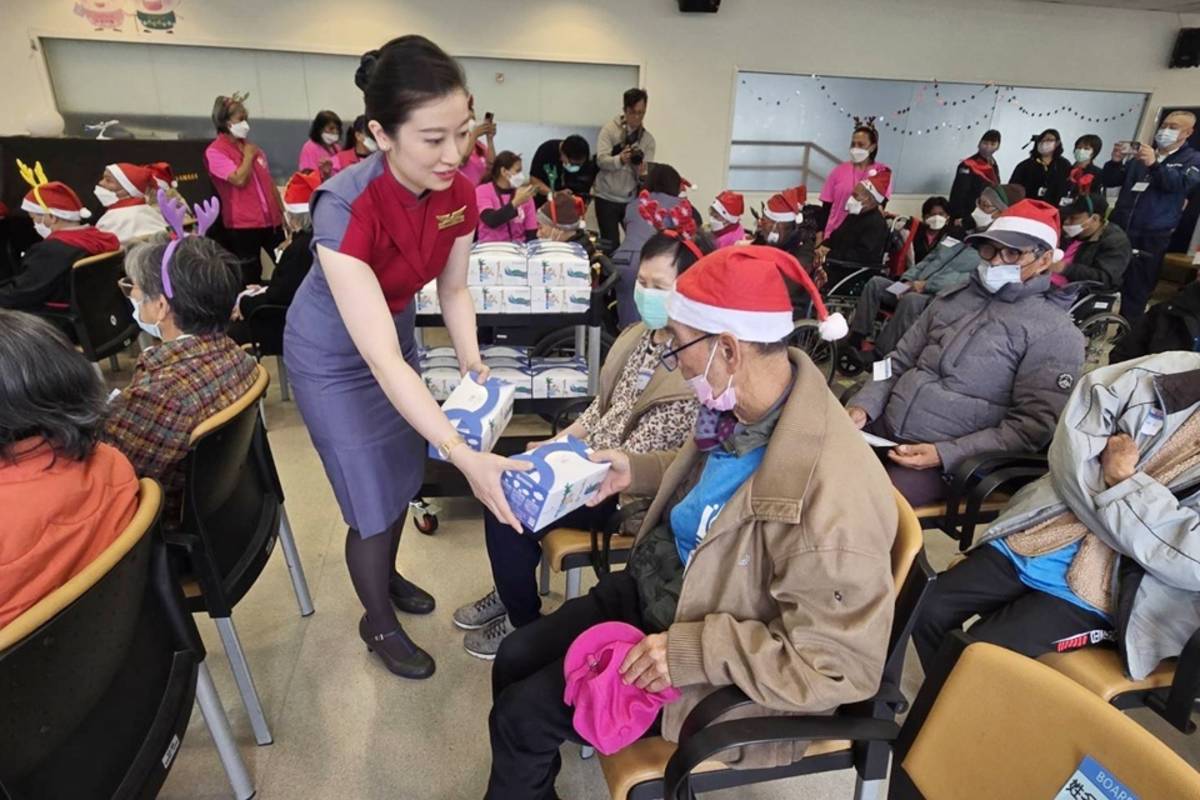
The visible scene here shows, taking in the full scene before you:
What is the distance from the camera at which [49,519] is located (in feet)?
3.33

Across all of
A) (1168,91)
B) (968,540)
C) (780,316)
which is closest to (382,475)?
(780,316)

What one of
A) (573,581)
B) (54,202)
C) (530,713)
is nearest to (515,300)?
(573,581)

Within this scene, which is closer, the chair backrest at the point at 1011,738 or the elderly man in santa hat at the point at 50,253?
the chair backrest at the point at 1011,738

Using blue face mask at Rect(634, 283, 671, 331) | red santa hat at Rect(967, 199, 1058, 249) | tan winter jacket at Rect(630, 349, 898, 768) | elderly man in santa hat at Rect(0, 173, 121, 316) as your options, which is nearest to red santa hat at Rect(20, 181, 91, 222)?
elderly man in santa hat at Rect(0, 173, 121, 316)

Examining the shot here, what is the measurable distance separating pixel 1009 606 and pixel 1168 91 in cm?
929

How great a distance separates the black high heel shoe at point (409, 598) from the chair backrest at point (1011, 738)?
1540mm

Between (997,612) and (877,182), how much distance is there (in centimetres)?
399

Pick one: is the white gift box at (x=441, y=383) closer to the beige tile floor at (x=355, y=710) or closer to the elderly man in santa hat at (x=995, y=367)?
the beige tile floor at (x=355, y=710)

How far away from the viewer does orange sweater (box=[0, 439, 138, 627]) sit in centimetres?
97

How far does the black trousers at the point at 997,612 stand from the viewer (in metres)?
1.46

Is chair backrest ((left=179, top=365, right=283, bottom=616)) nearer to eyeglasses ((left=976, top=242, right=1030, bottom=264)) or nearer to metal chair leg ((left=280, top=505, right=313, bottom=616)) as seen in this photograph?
metal chair leg ((left=280, top=505, right=313, bottom=616))

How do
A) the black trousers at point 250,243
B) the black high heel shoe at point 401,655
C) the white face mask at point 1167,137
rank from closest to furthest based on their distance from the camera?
the black high heel shoe at point 401,655 → the black trousers at point 250,243 → the white face mask at point 1167,137

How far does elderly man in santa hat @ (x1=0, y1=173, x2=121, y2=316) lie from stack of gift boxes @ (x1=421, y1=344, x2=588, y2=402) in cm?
186

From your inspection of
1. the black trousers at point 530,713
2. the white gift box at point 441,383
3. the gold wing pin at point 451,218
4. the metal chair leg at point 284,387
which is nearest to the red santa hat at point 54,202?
the metal chair leg at point 284,387
